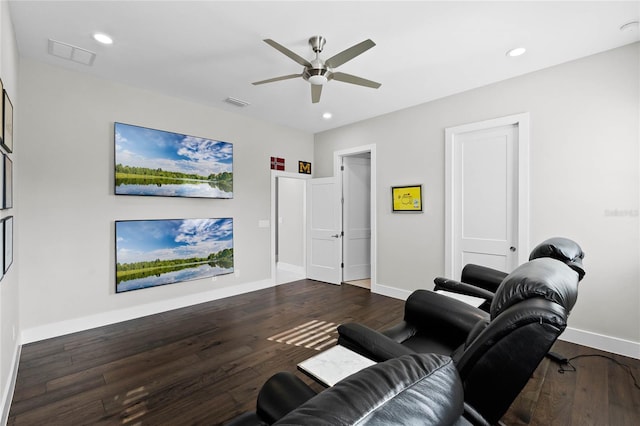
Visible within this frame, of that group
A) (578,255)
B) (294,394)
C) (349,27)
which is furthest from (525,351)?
(349,27)

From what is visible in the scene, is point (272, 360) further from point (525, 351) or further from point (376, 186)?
point (376, 186)

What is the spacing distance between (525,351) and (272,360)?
7.31ft

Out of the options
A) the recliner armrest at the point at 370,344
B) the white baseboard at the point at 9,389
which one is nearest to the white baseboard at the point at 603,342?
the recliner armrest at the point at 370,344

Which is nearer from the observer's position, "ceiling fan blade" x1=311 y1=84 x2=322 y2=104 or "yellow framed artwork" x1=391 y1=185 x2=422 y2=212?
"ceiling fan blade" x1=311 y1=84 x2=322 y2=104

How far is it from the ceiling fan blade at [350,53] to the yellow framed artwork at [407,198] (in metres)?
2.33

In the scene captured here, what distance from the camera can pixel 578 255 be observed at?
74.0 inches

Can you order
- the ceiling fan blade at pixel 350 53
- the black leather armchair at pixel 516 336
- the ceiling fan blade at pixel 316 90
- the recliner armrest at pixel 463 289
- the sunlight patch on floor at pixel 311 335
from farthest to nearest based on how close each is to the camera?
1. the sunlight patch on floor at pixel 311 335
2. the ceiling fan blade at pixel 316 90
3. the recliner armrest at pixel 463 289
4. the ceiling fan blade at pixel 350 53
5. the black leather armchair at pixel 516 336

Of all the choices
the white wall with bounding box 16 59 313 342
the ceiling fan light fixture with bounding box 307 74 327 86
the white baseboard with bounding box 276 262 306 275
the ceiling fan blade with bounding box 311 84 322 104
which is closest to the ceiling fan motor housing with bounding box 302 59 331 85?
the ceiling fan light fixture with bounding box 307 74 327 86

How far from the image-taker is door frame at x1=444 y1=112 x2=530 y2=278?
129 inches

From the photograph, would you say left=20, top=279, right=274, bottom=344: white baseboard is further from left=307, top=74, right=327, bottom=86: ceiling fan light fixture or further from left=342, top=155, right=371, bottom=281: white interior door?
left=307, top=74, right=327, bottom=86: ceiling fan light fixture

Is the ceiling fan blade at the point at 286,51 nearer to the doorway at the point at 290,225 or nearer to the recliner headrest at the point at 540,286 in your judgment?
the recliner headrest at the point at 540,286

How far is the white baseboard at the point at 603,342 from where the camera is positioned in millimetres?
2700

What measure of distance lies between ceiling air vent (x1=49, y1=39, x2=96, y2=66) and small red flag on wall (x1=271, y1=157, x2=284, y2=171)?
272 centimetres

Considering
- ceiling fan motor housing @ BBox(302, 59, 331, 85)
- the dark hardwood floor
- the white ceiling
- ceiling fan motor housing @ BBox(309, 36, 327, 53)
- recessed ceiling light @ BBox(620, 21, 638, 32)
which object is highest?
the white ceiling
